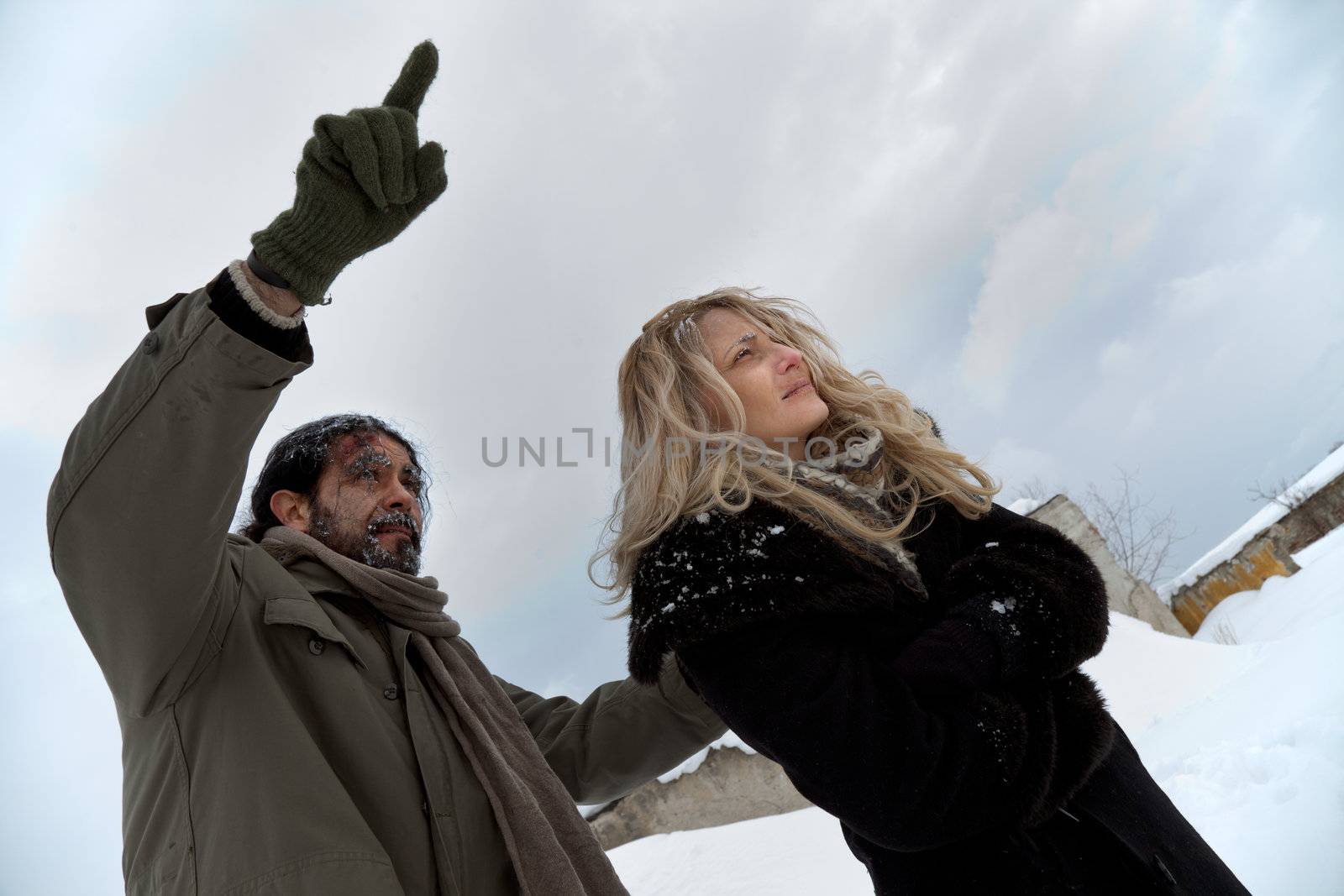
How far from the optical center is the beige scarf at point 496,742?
184cm

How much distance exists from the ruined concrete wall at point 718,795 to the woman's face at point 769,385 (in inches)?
283

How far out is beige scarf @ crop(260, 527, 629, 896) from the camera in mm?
1844

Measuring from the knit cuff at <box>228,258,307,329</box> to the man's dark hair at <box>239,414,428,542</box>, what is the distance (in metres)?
1.37

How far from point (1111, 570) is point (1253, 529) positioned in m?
11.6

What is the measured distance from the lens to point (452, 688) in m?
2.11

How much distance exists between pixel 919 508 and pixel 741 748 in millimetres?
7182

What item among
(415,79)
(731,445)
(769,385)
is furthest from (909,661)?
(415,79)

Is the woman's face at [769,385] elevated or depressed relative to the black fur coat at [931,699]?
elevated

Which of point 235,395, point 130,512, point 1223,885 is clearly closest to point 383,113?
point 235,395

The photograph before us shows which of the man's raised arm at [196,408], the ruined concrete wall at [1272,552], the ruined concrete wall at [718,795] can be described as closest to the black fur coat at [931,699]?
the man's raised arm at [196,408]

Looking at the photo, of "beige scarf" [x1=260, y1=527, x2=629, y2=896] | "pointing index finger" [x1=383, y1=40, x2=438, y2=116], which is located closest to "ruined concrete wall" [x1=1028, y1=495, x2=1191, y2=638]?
"beige scarf" [x1=260, y1=527, x2=629, y2=896]

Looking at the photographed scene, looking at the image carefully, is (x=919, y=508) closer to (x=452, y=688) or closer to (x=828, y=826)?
(x=452, y=688)

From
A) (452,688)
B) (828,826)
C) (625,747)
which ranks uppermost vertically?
(452,688)

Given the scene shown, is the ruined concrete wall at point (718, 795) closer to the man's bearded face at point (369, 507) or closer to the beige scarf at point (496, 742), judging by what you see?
the beige scarf at point (496, 742)
